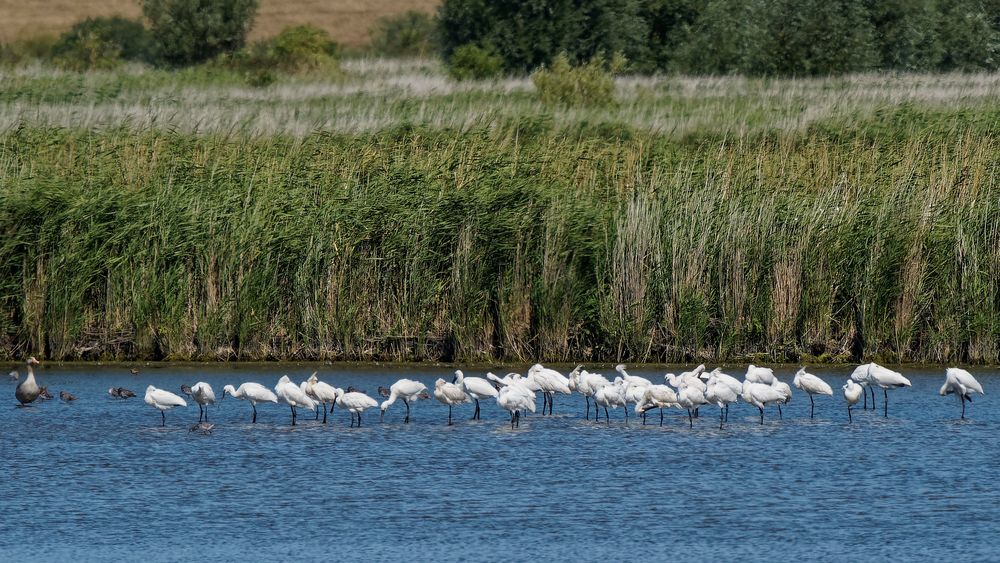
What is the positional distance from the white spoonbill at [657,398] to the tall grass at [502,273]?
330cm

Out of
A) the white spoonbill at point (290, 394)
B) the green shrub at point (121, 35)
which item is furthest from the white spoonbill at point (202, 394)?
the green shrub at point (121, 35)

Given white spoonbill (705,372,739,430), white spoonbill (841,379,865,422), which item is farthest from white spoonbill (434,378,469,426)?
white spoonbill (841,379,865,422)

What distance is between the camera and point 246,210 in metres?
17.3

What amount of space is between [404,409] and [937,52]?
35.1m

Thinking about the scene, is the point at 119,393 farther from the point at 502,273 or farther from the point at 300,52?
the point at 300,52

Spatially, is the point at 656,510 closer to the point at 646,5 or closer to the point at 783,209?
the point at 783,209

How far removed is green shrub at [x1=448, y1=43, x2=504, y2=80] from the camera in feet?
138

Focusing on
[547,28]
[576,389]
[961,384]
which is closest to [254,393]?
[576,389]

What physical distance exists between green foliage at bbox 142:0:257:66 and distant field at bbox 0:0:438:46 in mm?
19939

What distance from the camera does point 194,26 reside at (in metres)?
54.3

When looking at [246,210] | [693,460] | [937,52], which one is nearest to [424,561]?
[693,460]

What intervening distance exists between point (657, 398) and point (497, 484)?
2480 millimetres

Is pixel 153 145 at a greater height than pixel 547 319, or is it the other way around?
pixel 153 145

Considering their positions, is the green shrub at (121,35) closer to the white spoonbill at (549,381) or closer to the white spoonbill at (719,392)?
the white spoonbill at (549,381)
